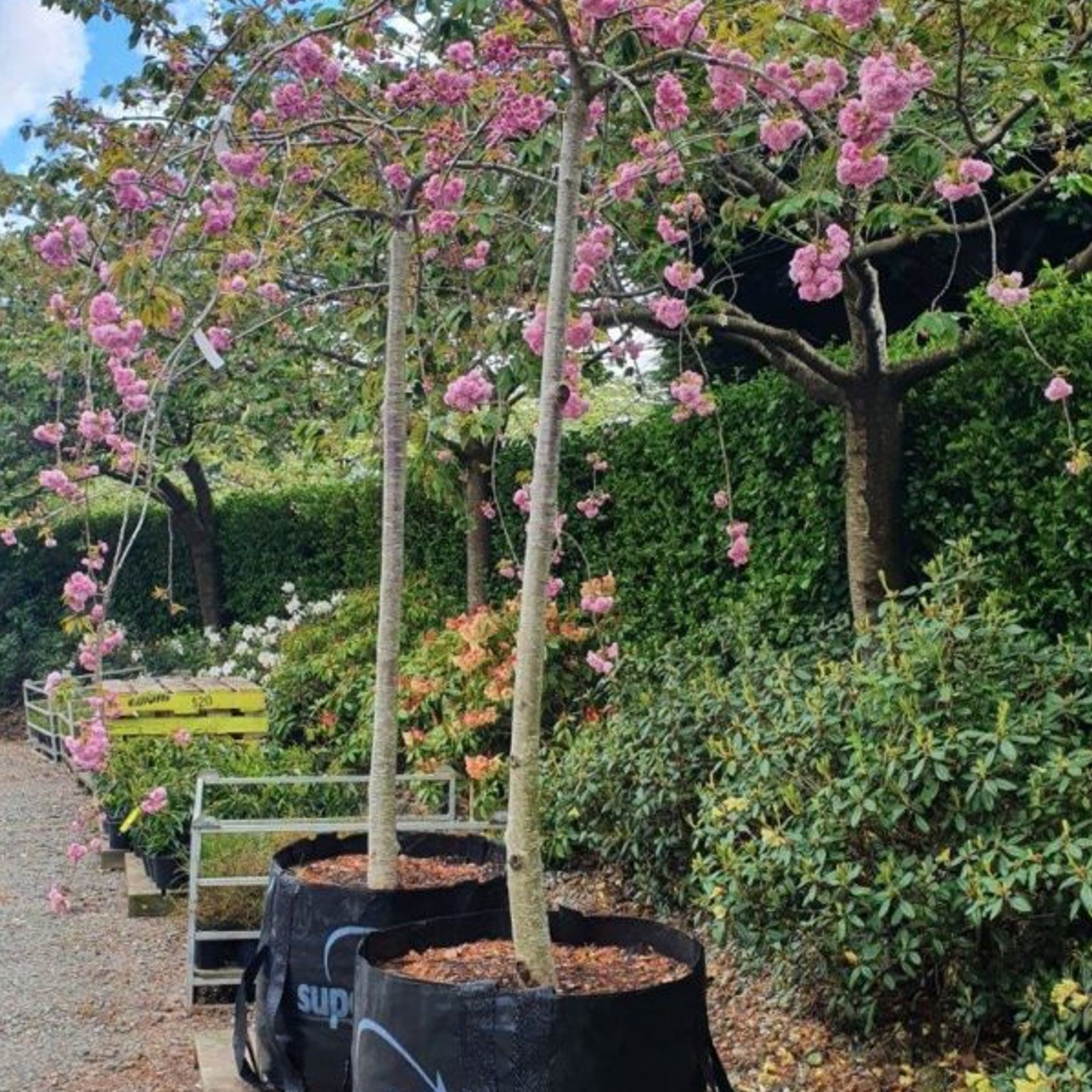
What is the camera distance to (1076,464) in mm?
3402

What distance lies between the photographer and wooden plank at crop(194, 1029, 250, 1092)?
135 inches

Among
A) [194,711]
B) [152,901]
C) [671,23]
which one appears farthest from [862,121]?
[194,711]

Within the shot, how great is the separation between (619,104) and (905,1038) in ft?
11.1

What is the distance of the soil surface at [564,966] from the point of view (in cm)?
245

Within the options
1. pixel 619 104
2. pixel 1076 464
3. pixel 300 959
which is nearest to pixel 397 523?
pixel 300 959

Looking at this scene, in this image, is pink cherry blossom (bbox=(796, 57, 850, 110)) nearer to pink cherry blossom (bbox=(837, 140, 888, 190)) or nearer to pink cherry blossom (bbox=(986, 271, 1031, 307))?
pink cherry blossom (bbox=(837, 140, 888, 190))

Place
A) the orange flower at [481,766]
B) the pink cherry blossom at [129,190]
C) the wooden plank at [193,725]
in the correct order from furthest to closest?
1. the wooden plank at [193,725]
2. the orange flower at [481,766]
3. the pink cherry blossom at [129,190]

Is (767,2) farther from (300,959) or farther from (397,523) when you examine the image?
(300,959)

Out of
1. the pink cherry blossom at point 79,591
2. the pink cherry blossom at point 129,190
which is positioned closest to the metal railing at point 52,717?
the pink cherry blossom at point 79,591

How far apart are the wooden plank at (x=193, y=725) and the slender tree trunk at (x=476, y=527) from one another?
4.72 feet

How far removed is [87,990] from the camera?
4695mm

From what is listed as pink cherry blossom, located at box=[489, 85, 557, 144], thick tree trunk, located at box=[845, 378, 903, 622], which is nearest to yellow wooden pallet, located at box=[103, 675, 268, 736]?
thick tree trunk, located at box=[845, 378, 903, 622]

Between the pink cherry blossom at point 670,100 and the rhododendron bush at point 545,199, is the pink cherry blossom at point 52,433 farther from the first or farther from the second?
the pink cherry blossom at point 670,100

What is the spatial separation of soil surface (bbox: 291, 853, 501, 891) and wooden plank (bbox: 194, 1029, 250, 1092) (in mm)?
563
